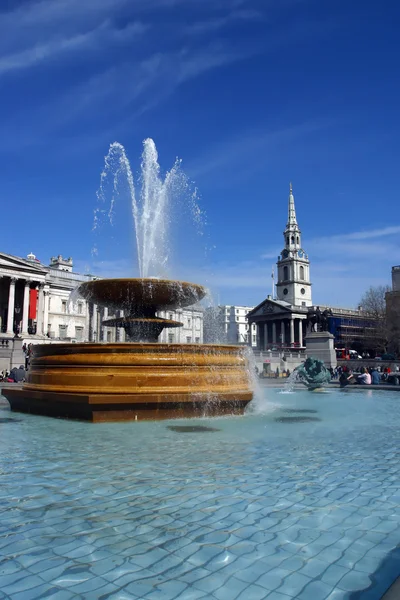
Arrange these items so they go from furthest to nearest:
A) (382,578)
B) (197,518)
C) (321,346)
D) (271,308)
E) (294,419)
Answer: (271,308)
(321,346)
(294,419)
(197,518)
(382,578)

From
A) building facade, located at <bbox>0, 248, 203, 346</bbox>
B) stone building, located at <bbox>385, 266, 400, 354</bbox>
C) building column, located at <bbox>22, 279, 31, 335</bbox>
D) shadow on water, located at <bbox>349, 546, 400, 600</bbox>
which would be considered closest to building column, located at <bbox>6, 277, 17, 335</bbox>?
building facade, located at <bbox>0, 248, 203, 346</bbox>

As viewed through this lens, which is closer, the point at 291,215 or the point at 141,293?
the point at 141,293

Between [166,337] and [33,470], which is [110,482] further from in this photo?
[166,337]

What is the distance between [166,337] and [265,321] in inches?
1572

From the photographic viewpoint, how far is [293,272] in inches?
4065

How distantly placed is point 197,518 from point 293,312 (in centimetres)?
9123

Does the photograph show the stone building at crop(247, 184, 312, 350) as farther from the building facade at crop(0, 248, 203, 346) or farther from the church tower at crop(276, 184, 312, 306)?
the building facade at crop(0, 248, 203, 346)

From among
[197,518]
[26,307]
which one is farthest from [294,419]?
[26,307]

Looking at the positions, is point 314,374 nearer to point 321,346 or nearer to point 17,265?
point 321,346

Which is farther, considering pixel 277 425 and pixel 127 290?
pixel 127 290

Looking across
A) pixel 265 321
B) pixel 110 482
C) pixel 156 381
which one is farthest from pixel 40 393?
pixel 265 321

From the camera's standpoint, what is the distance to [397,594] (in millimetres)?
1971

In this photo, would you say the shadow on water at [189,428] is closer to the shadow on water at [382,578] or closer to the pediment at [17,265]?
the shadow on water at [382,578]

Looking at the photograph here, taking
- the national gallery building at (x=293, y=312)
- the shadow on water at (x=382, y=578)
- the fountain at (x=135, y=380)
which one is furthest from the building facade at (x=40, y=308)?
the shadow on water at (x=382, y=578)
